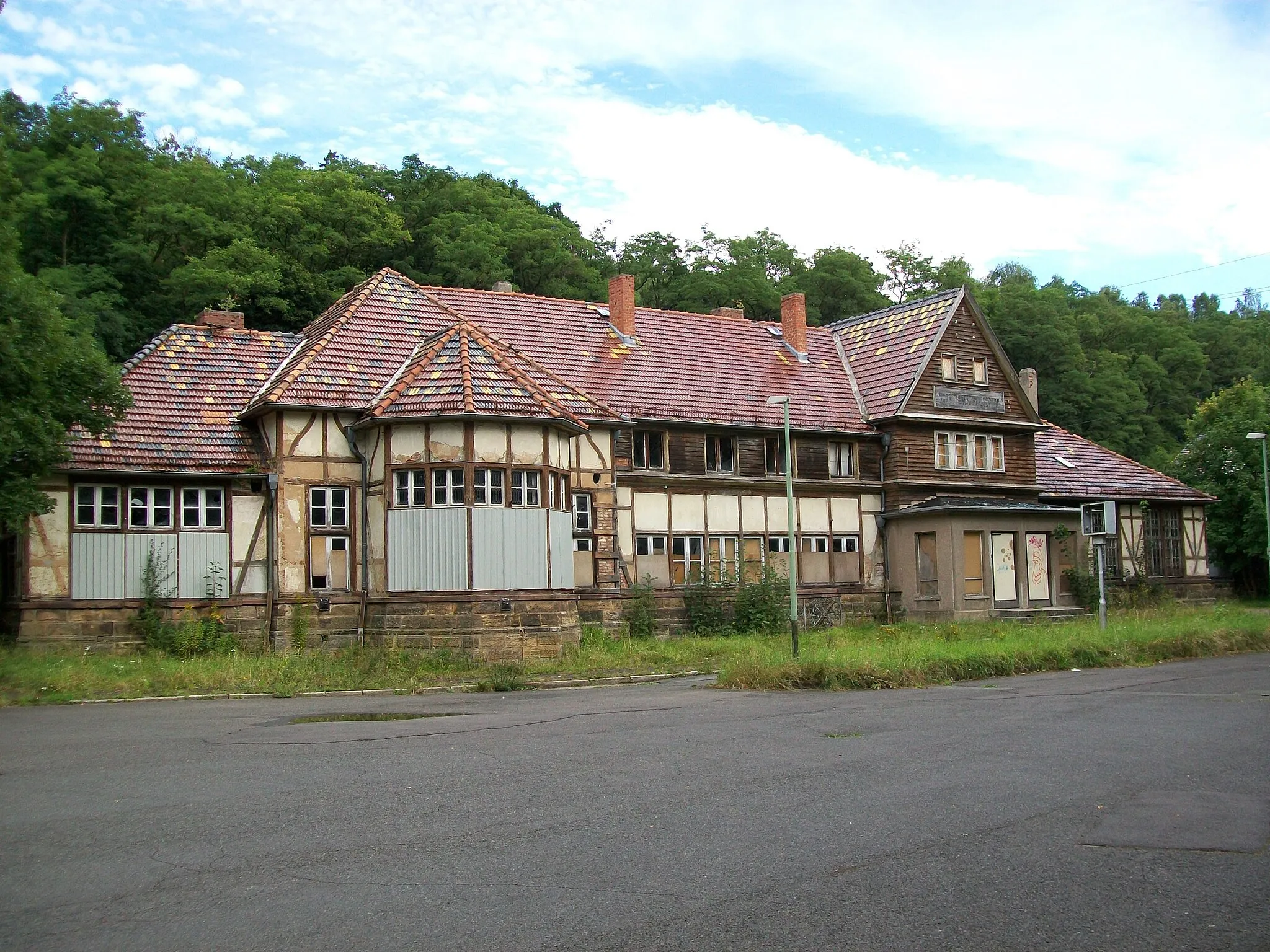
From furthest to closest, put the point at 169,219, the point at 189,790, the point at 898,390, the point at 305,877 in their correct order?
the point at 169,219 → the point at 898,390 → the point at 189,790 → the point at 305,877

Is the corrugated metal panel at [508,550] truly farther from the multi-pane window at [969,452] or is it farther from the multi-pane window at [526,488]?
the multi-pane window at [969,452]

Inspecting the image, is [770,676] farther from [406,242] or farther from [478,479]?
[406,242]

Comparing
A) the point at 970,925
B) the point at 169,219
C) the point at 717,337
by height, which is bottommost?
the point at 970,925

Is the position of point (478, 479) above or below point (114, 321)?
below

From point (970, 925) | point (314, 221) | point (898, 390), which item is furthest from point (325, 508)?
point (314, 221)

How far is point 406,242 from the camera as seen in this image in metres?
55.2

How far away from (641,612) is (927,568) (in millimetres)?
9252

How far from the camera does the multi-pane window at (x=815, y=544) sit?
3362cm

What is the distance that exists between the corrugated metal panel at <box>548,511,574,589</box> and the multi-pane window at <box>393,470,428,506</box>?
2718 millimetres

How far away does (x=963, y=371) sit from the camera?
Result: 1444 inches

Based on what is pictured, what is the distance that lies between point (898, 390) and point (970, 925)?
96.9 feet

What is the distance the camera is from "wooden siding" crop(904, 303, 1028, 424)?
Result: 35500mm

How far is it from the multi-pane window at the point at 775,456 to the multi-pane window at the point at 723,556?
234cm

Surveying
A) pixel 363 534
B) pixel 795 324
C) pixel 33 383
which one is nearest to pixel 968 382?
pixel 795 324
